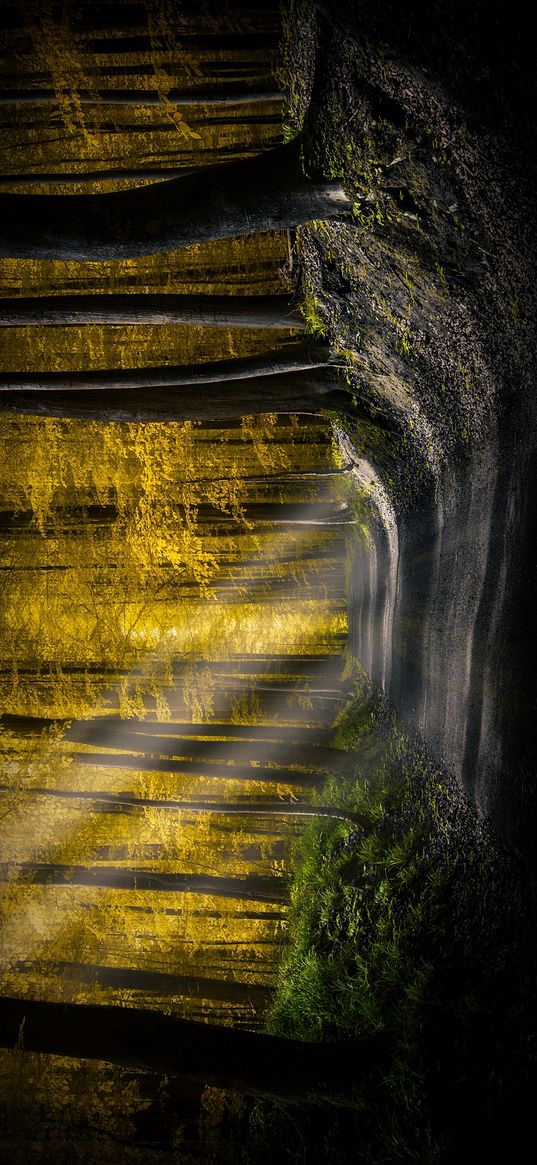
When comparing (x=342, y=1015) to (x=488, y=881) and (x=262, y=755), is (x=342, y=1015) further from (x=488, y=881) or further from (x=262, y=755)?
(x=262, y=755)

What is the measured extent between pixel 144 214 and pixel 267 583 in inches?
348

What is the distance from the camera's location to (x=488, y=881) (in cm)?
395

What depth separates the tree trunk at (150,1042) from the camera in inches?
141

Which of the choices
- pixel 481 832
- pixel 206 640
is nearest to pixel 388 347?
pixel 481 832

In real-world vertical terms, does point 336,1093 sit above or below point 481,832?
below

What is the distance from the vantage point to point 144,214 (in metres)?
3.32

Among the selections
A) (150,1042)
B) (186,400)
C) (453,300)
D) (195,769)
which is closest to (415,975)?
(150,1042)

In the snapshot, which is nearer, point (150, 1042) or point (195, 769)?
point (150, 1042)

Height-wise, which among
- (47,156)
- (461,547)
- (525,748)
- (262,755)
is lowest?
(262,755)

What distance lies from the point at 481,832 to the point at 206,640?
331 inches

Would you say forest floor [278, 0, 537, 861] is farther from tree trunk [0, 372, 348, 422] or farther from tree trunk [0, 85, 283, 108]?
tree trunk [0, 85, 283, 108]

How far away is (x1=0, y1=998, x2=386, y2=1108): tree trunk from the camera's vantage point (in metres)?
3.57

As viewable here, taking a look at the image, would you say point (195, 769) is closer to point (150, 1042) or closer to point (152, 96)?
point (150, 1042)

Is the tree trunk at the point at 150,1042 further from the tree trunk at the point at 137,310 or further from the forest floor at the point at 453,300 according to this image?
the tree trunk at the point at 137,310
